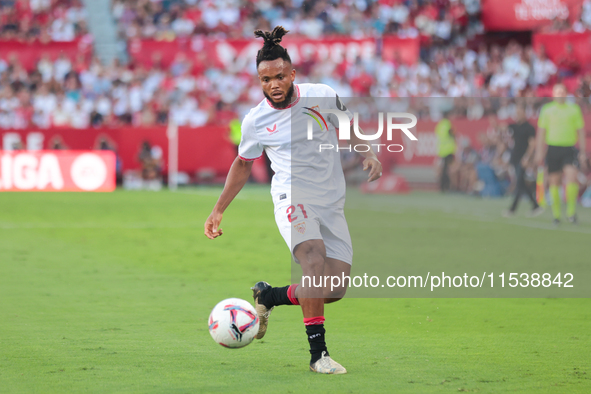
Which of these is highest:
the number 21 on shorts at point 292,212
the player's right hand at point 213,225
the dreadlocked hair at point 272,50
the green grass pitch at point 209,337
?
the dreadlocked hair at point 272,50

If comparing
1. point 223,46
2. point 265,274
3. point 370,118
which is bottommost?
point 265,274

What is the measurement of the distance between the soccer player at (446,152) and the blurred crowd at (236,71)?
1.17 meters

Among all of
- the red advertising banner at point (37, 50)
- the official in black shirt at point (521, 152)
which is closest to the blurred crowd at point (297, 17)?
the red advertising banner at point (37, 50)

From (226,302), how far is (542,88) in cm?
2022

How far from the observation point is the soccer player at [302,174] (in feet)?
16.3

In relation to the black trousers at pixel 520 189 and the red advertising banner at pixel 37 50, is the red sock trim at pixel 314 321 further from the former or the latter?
the red advertising banner at pixel 37 50

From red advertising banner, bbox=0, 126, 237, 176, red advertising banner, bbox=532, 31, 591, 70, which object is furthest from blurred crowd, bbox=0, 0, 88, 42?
red advertising banner, bbox=532, 31, 591, 70

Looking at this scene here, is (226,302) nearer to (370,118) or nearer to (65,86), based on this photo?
(370,118)

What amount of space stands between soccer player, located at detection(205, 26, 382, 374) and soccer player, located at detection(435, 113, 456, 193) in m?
15.3

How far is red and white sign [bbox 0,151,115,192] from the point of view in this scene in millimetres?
21422

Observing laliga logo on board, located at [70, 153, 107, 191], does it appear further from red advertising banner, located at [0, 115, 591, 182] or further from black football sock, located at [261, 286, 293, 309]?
black football sock, located at [261, 286, 293, 309]

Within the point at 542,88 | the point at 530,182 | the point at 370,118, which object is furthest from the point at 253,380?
the point at 542,88

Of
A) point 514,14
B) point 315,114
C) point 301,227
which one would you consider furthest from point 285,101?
point 514,14

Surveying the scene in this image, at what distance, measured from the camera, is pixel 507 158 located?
19.8 meters
